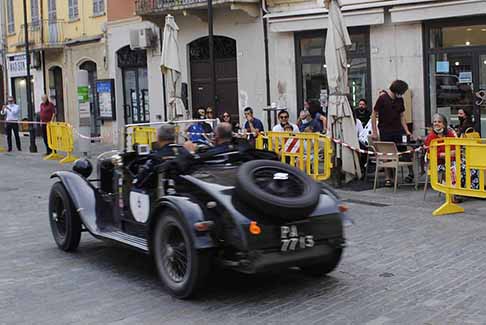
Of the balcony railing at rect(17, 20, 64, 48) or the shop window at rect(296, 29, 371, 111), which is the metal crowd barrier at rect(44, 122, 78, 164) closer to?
the shop window at rect(296, 29, 371, 111)

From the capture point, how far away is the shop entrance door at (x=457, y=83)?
1559 cm

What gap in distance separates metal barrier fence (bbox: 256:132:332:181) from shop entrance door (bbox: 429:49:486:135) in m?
4.18

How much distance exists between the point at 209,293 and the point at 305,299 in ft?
2.87

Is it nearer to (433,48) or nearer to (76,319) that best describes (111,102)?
(433,48)

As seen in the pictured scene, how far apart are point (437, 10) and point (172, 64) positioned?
5.99m

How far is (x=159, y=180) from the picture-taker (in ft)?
23.2

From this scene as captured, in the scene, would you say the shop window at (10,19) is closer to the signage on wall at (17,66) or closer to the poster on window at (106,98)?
the signage on wall at (17,66)

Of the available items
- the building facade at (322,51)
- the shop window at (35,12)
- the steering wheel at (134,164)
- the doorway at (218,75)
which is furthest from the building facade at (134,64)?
the steering wheel at (134,164)

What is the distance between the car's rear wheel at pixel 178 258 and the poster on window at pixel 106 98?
766 inches

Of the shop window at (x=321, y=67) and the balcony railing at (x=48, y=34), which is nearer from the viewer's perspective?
the shop window at (x=321, y=67)

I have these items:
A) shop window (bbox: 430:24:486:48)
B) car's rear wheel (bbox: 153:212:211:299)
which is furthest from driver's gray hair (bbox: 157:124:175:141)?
shop window (bbox: 430:24:486:48)

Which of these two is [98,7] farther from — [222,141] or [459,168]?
[222,141]

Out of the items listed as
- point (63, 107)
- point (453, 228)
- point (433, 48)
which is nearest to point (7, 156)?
point (63, 107)

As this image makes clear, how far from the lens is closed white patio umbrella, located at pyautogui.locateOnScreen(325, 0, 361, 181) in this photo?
43.4ft
